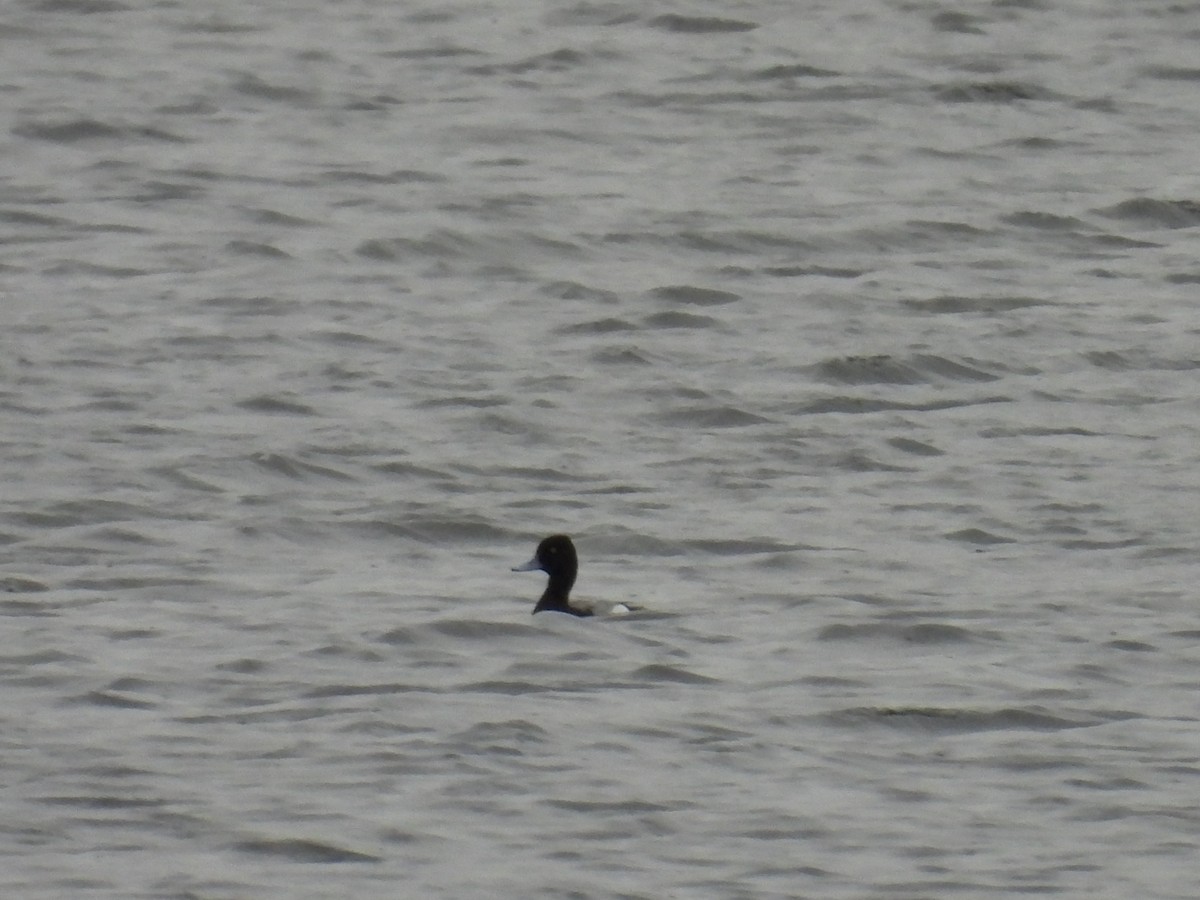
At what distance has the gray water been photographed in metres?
9.09

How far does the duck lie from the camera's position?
11.5 metres

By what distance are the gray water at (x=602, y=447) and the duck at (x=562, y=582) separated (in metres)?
0.07

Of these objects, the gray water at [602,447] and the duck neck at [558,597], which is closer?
the gray water at [602,447]

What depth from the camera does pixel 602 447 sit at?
1416 cm

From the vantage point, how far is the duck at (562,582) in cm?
1151

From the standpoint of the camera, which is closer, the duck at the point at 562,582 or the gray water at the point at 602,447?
the gray water at the point at 602,447

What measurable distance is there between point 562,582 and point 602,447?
102 inches

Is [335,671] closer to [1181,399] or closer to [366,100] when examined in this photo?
[1181,399]

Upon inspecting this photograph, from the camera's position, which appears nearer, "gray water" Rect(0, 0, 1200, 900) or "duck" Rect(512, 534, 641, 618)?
"gray water" Rect(0, 0, 1200, 900)

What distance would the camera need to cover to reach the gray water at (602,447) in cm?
909

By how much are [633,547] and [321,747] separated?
3.26 m

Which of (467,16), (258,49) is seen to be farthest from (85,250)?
(467,16)

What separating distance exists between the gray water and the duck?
0.07 m

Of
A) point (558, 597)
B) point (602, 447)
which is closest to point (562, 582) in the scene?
point (558, 597)
